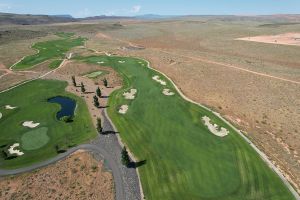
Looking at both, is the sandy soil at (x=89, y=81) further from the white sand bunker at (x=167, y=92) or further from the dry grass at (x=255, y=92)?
the dry grass at (x=255, y=92)

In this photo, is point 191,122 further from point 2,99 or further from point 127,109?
point 2,99

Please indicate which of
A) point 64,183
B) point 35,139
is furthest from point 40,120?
point 64,183

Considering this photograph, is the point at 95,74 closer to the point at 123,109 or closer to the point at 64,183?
the point at 123,109

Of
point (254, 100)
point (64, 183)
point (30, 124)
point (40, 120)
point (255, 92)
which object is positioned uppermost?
point (255, 92)

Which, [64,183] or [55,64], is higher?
[55,64]

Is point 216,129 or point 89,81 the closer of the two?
point 216,129

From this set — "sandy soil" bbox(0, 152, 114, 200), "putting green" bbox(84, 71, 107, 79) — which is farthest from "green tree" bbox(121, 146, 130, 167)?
"putting green" bbox(84, 71, 107, 79)

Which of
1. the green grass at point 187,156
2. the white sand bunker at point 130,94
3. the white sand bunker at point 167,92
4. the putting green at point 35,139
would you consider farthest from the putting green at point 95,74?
the putting green at point 35,139

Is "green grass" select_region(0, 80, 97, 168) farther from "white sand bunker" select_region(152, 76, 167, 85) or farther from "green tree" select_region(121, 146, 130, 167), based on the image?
"white sand bunker" select_region(152, 76, 167, 85)
